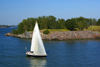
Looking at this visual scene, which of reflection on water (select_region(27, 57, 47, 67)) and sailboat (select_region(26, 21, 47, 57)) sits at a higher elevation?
sailboat (select_region(26, 21, 47, 57))

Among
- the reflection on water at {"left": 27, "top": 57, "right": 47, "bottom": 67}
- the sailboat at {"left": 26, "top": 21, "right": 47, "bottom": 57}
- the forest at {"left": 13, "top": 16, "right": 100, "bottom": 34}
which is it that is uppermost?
the forest at {"left": 13, "top": 16, "right": 100, "bottom": 34}

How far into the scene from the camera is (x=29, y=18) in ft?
383

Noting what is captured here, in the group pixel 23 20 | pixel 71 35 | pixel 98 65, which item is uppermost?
pixel 23 20

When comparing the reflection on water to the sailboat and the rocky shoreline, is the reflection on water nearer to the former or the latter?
the sailboat

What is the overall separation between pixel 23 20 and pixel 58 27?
31321 millimetres

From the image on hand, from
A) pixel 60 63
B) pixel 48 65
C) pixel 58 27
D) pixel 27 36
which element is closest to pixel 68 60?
pixel 60 63

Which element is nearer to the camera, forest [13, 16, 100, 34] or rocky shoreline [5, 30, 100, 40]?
rocky shoreline [5, 30, 100, 40]

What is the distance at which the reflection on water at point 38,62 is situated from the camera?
107 feet

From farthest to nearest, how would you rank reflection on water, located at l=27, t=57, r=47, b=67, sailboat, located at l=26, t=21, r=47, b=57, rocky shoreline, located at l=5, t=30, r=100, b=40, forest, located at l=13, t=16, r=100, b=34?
forest, located at l=13, t=16, r=100, b=34 < rocky shoreline, located at l=5, t=30, r=100, b=40 < sailboat, located at l=26, t=21, r=47, b=57 < reflection on water, located at l=27, t=57, r=47, b=67

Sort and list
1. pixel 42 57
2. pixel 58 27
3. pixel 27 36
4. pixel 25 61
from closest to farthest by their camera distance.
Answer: pixel 25 61
pixel 42 57
pixel 27 36
pixel 58 27

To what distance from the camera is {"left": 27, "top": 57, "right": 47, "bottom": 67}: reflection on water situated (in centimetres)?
3251

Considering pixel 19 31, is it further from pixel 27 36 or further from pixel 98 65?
pixel 98 65

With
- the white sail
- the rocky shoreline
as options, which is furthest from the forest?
the white sail

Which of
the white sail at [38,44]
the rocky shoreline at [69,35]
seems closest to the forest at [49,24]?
the rocky shoreline at [69,35]
